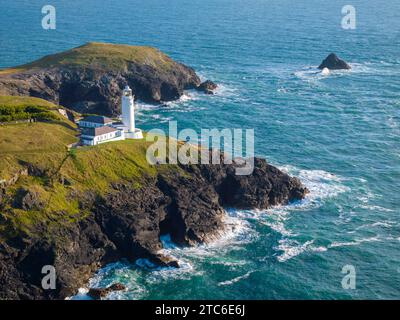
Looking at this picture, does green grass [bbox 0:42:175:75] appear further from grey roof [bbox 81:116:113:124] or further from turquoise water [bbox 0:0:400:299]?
grey roof [bbox 81:116:113:124]

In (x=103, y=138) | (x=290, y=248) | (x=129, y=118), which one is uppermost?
(x=129, y=118)

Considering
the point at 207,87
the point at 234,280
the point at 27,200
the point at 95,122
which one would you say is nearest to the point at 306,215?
the point at 234,280

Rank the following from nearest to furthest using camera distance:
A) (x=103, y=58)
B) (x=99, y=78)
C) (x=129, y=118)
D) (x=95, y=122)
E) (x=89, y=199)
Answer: (x=89, y=199), (x=95, y=122), (x=129, y=118), (x=99, y=78), (x=103, y=58)

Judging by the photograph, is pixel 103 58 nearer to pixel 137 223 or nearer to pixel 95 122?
pixel 95 122

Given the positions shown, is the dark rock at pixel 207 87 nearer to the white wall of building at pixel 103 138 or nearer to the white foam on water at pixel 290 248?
the white wall of building at pixel 103 138

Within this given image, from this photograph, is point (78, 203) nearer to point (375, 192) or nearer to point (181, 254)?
point (181, 254)

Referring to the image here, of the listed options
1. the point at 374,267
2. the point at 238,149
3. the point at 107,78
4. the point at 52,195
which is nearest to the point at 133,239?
the point at 52,195

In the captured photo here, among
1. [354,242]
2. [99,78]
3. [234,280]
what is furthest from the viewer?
[99,78]
